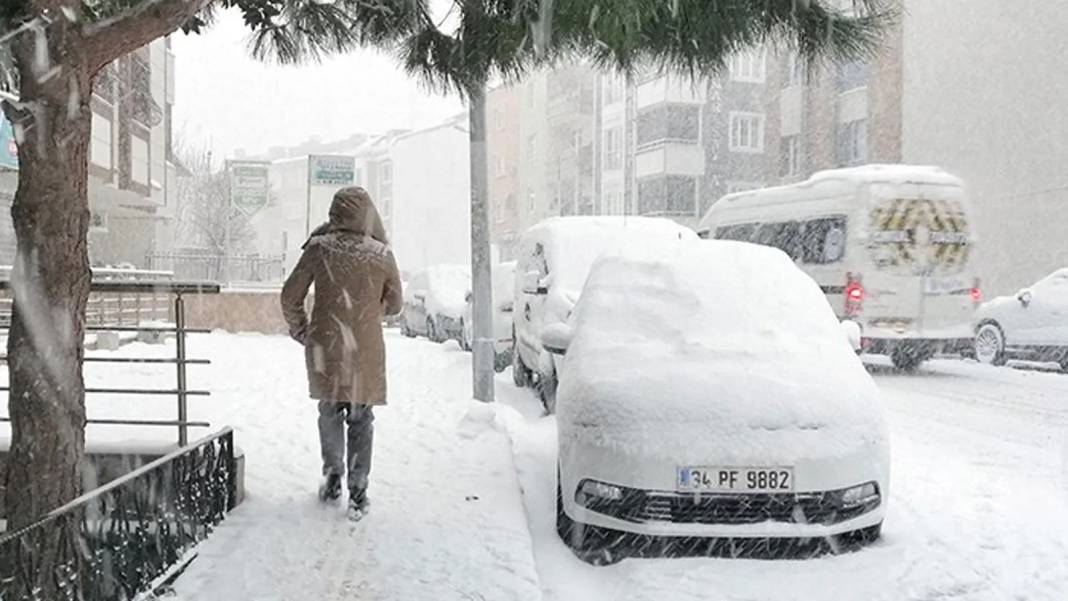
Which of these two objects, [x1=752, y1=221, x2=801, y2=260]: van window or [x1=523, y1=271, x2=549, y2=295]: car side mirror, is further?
[x1=752, y1=221, x2=801, y2=260]: van window

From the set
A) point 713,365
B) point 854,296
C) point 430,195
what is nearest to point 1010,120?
point 854,296

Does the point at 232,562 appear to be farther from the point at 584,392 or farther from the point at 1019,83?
the point at 1019,83

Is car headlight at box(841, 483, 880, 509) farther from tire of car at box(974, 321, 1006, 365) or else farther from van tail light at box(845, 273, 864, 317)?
tire of car at box(974, 321, 1006, 365)

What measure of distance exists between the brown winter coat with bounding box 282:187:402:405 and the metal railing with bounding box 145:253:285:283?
72.3 ft

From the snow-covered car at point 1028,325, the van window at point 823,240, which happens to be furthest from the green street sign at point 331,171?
the snow-covered car at point 1028,325

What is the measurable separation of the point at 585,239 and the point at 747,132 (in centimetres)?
2824

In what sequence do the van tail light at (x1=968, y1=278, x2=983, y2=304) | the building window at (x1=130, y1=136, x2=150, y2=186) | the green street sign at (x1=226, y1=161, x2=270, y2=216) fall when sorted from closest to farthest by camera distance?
the van tail light at (x1=968, y1=278, x2=983, y2=304) → the green street sign at (x1=226, y1=161, x2=270, y2=216) → the building window at (x1=130, y1=136, x2=150, y2=186)

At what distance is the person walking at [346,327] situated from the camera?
17.8 ft

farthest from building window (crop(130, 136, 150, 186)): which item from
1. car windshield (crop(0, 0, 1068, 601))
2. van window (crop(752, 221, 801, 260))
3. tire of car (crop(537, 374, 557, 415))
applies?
tire of car (crop(537, 374, 557, 415))

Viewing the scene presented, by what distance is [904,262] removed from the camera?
1429 centimetres

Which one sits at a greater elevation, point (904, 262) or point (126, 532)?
point (904, 262)

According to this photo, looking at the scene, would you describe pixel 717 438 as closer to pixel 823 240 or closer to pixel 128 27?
pixel 128 27

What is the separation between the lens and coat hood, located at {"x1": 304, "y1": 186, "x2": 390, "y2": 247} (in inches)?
219

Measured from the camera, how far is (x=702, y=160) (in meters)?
36.8
